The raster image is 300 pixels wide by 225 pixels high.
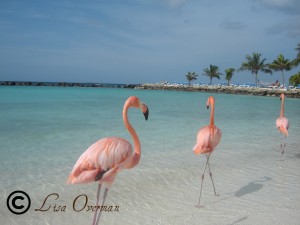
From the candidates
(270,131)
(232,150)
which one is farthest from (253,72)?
(232,150)

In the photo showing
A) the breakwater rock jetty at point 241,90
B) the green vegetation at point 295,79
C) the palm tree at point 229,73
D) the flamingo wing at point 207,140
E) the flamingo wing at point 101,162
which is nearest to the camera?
the flamingo wing at point 101,162

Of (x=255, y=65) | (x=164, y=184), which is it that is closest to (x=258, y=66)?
(x=255, y=65)

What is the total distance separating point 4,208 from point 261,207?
13.0 feet

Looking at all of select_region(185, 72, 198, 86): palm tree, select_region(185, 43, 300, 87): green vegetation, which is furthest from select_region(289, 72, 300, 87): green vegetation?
select_region(185, 72, 198, 86): palm tree

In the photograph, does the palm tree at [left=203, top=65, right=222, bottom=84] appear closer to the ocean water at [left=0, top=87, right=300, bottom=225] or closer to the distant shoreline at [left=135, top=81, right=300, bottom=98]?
the distant shoreline at [left=135, top=81, right=300, bottom=98]

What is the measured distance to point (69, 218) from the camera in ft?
13.4

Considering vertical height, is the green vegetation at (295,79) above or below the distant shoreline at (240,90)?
above

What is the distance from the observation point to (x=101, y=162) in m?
2.99

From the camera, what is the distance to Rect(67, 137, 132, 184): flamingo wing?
2988mm

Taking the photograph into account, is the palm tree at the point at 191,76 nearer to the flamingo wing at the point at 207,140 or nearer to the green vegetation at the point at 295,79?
the green vegetation at the point at 295,79

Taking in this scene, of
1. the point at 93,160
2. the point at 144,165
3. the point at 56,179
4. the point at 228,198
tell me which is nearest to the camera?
the point at 93,160

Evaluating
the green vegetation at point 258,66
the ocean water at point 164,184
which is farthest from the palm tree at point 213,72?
the ocean water at point 164,184

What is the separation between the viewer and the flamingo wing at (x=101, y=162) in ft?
9.80

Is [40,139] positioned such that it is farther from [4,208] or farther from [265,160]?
[265,160]
